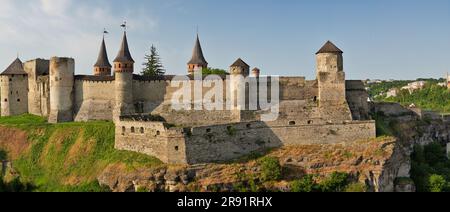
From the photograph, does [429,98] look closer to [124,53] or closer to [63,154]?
[124,53]

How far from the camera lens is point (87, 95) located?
2071 inches

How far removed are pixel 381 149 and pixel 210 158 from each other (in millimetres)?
15577

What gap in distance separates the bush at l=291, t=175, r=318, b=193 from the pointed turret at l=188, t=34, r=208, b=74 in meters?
26.0

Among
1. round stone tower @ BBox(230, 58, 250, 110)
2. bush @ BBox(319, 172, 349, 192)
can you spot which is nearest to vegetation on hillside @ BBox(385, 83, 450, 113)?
round stone tower @ BBox(230, 58, 250, 110)

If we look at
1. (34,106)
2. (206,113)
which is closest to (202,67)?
(206,113)

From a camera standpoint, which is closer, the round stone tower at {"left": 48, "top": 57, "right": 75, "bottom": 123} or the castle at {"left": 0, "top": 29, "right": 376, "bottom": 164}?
the castle at {"left": 0, "top": 29, "right": 376, "bottom": 164}

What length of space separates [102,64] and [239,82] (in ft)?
62.5

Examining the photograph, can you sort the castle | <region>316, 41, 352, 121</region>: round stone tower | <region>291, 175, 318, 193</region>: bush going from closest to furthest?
<region>291, 175, 318, 193</region>: bush → the castle → <region>316, 41, 352, 121</region>: round stone tower

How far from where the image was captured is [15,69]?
56.3 meters

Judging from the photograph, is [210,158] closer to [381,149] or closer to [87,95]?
[381,149]

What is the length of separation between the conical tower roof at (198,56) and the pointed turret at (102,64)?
1065cm

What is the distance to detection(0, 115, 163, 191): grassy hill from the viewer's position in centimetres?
4081

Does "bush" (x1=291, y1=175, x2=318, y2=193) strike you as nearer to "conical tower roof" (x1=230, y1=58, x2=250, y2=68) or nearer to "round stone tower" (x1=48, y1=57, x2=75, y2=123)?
"conical tower roof" (x1=230, y1=58, x2=250, y2=68)

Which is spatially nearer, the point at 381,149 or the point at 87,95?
the point at 381,149
